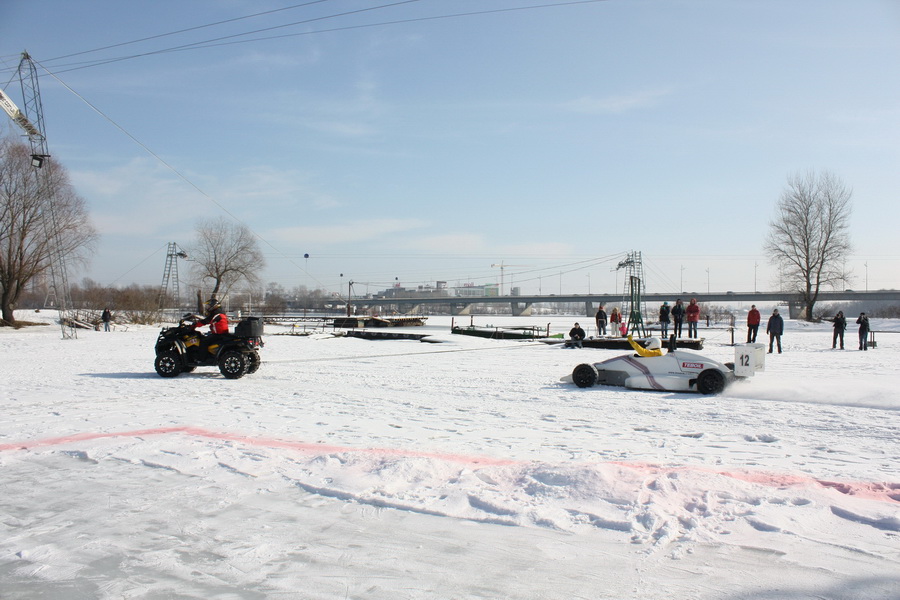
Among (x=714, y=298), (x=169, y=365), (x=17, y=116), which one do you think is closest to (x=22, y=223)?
(x=17, y=116)

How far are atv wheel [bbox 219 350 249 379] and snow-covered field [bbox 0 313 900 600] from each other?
3259 millimetres

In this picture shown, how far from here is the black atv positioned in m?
12.7

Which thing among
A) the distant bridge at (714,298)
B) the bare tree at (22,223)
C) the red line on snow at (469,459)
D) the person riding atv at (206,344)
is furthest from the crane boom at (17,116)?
the distant bridge at (714,298)

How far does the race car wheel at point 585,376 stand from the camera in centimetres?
1118

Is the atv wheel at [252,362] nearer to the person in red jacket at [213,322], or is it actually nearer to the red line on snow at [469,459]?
the person in red jacket at [213,322]

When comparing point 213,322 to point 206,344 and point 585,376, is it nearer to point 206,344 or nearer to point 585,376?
point 206,344

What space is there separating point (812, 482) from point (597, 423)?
3.26 metres

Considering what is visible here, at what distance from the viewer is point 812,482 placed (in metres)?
4.70

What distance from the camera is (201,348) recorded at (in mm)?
12789

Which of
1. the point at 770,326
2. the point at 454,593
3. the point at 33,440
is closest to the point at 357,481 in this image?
the point at 454,593

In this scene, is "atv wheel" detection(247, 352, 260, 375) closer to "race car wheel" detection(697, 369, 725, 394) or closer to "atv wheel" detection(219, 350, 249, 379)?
→ "atv wheel" detection(219, 350, 249, 379)

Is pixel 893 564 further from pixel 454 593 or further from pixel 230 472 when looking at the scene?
pixel 230 472

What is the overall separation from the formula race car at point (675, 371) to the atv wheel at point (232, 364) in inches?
273

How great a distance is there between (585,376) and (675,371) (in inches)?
63.2
